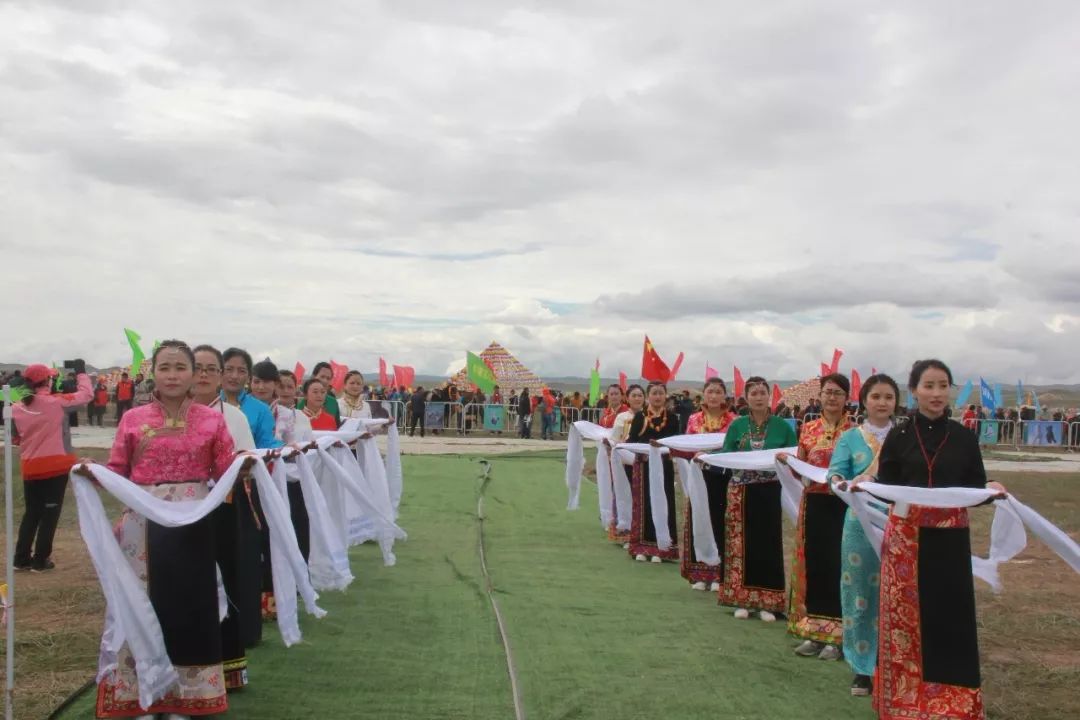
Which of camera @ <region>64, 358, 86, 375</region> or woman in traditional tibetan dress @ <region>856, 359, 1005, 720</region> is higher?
camera @ <region>64, 358, 86, 375</region>

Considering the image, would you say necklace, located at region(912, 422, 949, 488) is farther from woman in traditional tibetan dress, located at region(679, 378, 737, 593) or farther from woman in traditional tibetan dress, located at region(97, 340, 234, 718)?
woman in traditional tibetan dress, located at region(97, 340, 234, 718)

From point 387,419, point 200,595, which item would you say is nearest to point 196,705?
point 200,595

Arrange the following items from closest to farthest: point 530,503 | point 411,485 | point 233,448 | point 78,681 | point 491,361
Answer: point 233,448 < point 78,681 < point 530,503 < point 411,485 < point 491,361

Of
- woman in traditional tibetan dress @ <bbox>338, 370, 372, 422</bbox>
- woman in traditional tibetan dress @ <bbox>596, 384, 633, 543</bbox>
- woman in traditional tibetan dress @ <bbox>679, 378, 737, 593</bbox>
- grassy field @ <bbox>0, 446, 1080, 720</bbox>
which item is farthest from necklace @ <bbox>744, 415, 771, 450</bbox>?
woman in traditional tibetan dress @ <bbox>338, 370, 372, 422</bbox>

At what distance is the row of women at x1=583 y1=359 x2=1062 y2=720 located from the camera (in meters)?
4.37

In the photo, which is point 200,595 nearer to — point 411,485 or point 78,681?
point 78,681

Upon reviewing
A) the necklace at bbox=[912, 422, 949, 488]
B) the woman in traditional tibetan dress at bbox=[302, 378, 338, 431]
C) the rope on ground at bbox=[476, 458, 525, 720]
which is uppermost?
the woman in traditional tibetan dress at bbox=[302, 378, 338, 431]

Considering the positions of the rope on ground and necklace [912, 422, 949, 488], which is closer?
necklace [912, 422, 949, 488]

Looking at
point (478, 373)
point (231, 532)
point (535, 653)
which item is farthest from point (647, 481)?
point (478, 373)

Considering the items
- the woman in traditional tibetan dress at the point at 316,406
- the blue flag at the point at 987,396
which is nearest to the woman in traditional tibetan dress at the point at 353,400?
the woman in traditional tibetan dress at the point at 316,406

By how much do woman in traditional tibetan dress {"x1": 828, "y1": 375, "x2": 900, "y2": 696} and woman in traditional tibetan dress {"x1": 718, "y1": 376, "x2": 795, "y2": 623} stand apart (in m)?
1.55

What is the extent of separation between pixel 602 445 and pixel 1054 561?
4580 mm

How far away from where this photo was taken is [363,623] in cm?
622

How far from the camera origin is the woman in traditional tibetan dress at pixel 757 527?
6785 millimetres
